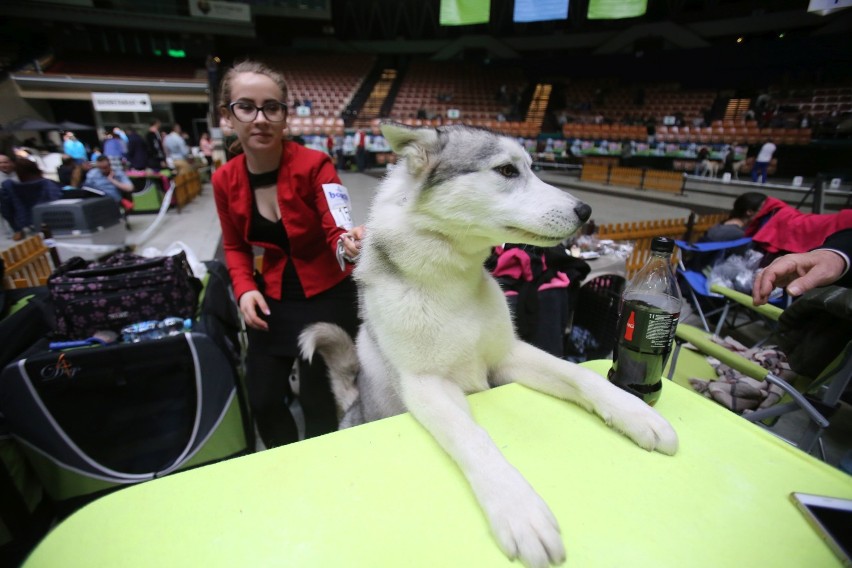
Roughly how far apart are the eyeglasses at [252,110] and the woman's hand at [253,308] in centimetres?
76

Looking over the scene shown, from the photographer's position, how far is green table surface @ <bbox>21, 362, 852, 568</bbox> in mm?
645

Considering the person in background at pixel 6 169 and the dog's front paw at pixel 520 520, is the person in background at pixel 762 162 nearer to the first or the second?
the dog's front paw at pixel 520 520

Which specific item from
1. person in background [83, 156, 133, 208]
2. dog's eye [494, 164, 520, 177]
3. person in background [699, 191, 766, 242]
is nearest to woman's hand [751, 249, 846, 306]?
dog's eye [494, 164, 520, 177]

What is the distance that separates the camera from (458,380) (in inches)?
44.9

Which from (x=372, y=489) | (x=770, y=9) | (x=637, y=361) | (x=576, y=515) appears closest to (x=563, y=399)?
(x=637, y=361)

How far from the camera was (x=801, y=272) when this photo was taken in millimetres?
1385

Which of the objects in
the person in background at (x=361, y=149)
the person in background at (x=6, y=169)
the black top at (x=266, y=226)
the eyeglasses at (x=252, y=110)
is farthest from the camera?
the person in background at (x=361, y=149)

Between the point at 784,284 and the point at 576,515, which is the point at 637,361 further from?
the point at 784,284

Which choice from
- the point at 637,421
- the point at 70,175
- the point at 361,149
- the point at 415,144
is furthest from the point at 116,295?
the point at 361,149

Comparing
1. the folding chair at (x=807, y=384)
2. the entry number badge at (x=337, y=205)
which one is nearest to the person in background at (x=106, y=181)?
the entry number badge at (x=337, y=205)

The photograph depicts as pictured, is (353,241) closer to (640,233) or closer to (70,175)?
(640,233)

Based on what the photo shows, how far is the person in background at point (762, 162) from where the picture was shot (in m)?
12.0

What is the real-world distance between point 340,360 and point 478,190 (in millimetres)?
941

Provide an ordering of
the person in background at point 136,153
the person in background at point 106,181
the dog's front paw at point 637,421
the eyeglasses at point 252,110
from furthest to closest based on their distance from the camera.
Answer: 1. the person in background at point 136,153
2. the person in background at point 106,181
3. the eyeglasses at point 252,110
4. the dog's front paw at point 637,421
